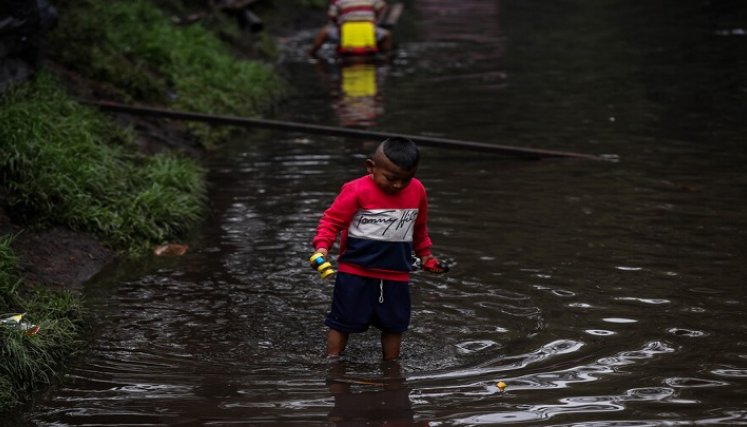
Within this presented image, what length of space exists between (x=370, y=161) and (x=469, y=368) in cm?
131

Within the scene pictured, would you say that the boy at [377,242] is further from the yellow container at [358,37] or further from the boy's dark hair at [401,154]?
the yellow container at [358,37]

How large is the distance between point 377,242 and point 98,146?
16.1ft

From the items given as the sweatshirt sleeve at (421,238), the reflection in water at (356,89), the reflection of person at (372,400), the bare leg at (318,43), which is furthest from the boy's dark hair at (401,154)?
the bare leg at (318,43)

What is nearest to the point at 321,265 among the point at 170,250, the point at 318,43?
the point at 170,250

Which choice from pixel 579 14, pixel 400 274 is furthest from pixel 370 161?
pixel 579 14

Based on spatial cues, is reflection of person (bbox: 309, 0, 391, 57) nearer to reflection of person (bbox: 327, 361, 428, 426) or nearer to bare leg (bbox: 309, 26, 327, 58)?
bare leg (bbox: 309, 26, 327, 58)

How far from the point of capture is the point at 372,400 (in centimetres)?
623

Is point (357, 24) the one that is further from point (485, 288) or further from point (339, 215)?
point (339, 215)

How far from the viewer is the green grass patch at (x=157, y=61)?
45.3ft

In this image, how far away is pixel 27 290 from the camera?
25.3ft

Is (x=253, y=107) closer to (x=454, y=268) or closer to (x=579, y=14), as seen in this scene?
(x=454, y=268)

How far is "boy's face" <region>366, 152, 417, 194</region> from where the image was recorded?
20.6 ft

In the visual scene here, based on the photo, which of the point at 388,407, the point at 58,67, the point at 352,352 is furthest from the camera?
the point at 58,67

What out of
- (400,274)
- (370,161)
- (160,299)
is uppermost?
(370,161)
